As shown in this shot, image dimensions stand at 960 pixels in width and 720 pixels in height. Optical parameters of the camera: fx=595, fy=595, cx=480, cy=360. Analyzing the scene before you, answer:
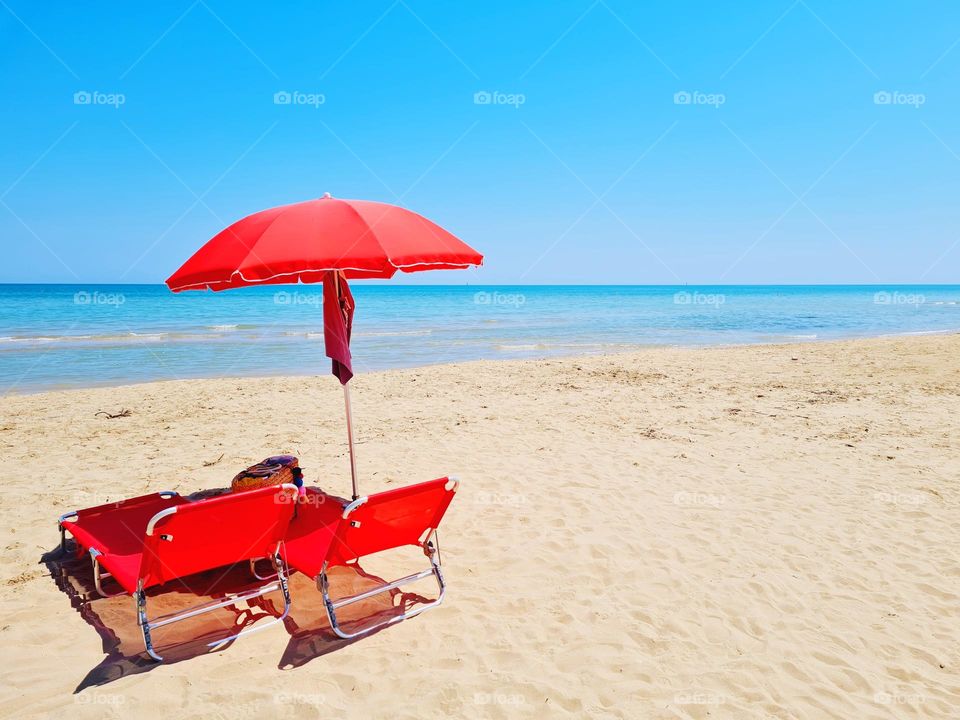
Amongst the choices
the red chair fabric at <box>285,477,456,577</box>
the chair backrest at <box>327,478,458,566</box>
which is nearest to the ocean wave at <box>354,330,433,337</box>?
the red chair fabric at <box>285,477,456,577</box>

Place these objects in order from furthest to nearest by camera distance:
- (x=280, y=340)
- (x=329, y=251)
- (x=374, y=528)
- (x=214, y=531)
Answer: (x=280, y=340)
(x=329, y=251)
(x=374, y=528)
(x=214, y=531)

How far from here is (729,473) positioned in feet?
19.8

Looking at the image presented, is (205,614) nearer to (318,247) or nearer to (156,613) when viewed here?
(156,613)

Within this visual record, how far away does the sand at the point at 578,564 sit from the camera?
2.86m

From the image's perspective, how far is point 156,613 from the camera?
3.63 metres

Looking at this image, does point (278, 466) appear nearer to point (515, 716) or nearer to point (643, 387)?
point (515, 716)

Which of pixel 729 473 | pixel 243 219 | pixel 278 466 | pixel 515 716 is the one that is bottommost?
pixel 515 716

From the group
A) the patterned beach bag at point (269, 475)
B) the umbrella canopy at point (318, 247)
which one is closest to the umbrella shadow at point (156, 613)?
the patterned beach bag at point (269, 475)

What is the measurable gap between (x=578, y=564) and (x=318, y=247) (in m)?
2.76

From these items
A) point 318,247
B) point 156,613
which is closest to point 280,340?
point 156,613

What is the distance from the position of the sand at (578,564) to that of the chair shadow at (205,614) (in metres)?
0.03

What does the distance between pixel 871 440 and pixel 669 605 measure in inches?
195

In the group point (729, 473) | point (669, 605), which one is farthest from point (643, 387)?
point (669, 605)

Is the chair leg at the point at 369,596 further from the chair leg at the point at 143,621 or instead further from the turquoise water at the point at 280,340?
the turquoise water at the point at 280,340
